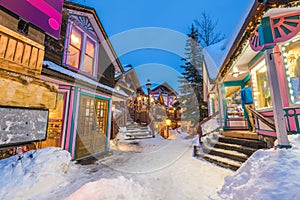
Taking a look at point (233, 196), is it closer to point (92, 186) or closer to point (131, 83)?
point (92, 186)

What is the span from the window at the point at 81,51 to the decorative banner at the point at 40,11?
4384 millimetres

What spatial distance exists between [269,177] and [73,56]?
7.26m

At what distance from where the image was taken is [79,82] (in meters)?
4.72

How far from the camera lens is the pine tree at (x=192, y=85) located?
15.1 m

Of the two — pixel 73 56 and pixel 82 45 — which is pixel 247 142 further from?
pixel 82 45

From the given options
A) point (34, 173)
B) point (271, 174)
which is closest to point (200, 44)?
point (271, 174)

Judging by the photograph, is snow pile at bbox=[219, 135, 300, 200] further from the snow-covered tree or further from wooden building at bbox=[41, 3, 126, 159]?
the snow-covered tree

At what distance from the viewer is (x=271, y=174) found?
2.34m

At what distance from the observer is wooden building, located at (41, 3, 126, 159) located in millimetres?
4680

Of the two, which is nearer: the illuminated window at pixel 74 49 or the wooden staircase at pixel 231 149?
the wooden staircase at pixel 231 149

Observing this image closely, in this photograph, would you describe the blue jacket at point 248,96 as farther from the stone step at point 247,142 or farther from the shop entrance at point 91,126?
the shop entrance at point 91,126

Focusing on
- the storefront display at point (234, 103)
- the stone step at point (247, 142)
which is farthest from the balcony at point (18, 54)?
the storefront display at point (234, 103)

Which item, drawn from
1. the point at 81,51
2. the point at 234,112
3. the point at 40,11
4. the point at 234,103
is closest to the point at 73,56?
the point at 81,51

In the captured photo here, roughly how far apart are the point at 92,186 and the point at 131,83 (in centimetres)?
1502
